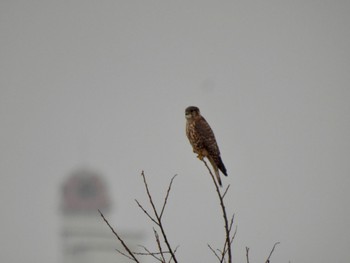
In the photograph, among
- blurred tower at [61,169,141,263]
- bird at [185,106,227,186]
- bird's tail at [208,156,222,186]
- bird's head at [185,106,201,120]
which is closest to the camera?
bird's tail at [208,156,222,186]

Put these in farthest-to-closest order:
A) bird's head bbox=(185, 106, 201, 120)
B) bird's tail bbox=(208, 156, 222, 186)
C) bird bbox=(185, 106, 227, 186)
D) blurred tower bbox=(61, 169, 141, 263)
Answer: blurred tower bbox=(61, 169, 141, 263) < bird's head bbox=(185, 106, 201, 120) < bird bbox=(185, 106, 227, 186) < bird's tail bbox=(208, 156, 222, 186)

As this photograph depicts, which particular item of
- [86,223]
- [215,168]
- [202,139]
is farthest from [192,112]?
[86,223]

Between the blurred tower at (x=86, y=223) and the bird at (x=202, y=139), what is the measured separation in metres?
45.3

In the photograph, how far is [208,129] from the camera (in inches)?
176

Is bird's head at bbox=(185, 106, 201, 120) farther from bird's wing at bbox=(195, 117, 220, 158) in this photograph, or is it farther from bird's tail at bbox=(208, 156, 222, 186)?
bird's tail at bbox=(208, 156, 222, 186)

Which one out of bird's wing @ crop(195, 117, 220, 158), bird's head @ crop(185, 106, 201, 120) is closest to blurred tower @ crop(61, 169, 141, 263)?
bird's head @ crop(185, 106, 201, 120)

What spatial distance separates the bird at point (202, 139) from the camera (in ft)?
14.2

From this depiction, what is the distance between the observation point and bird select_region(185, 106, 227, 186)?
432cm

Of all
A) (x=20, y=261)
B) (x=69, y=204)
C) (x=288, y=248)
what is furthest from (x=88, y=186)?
(x=288, y=248)

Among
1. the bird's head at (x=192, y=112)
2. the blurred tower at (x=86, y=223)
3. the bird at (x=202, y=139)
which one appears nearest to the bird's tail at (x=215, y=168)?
the bird at (x=202, y=139)

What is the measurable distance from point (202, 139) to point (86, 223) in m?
58.9

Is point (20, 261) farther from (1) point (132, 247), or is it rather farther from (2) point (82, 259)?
(1) point (132, 247)

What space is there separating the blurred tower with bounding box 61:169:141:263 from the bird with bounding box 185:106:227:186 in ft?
149

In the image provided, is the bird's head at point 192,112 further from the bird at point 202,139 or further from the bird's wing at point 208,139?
the bird's wing at point 208,139
